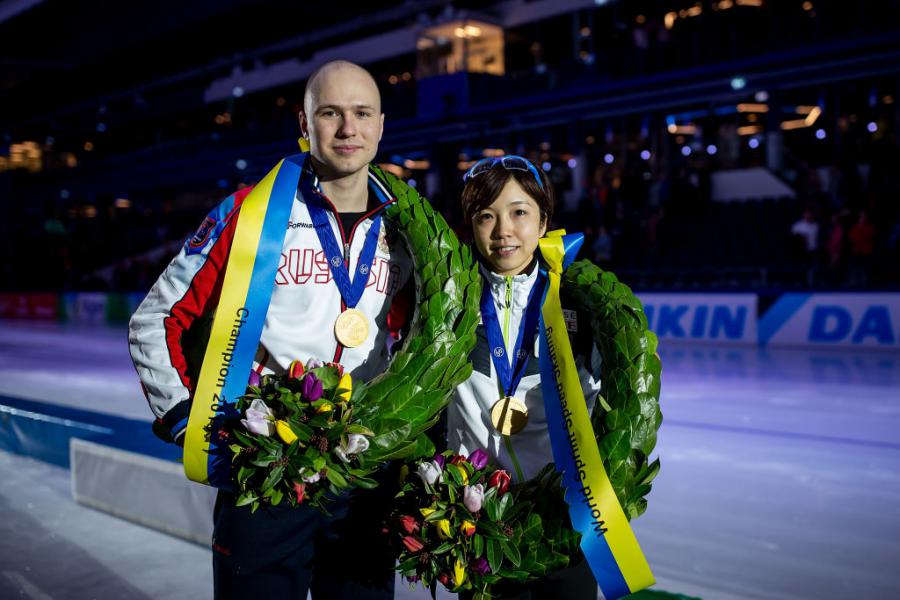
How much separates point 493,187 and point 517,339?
0.37 meters

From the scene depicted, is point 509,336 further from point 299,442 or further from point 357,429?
point 299,442

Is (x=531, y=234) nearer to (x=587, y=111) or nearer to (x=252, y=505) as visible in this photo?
(x=252, y=505)

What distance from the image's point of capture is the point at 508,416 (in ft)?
6.07

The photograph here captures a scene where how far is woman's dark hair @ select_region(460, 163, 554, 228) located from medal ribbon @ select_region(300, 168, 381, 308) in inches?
9.7

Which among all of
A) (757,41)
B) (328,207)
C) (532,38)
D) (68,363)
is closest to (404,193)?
(328,207)

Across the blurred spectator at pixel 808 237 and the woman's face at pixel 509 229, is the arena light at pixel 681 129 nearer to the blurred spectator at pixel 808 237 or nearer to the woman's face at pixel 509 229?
the blurred spectator at pixel 808 237

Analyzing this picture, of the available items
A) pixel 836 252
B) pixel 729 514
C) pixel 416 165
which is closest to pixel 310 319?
pixel 729 514

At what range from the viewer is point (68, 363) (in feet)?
33.2

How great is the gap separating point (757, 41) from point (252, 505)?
16251 mm

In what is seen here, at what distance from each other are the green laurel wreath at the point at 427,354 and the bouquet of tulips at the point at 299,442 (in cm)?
6

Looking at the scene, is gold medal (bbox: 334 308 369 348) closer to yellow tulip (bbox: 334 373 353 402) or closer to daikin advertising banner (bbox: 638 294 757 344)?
yellow tulip (bbox: 334 373 353 402)

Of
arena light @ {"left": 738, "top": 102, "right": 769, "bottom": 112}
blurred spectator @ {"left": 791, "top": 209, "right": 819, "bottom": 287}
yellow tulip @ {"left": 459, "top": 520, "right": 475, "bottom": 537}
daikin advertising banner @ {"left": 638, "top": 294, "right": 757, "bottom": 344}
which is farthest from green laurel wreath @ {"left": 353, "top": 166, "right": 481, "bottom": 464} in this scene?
arena light @ {"left": 738, "top": 102, "right": 769, "bottom": 112}

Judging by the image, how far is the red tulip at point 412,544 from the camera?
5.40 ft

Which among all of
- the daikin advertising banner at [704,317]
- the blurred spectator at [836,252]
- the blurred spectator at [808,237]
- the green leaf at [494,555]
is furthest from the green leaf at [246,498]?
the blurred spectator at [808,237]
